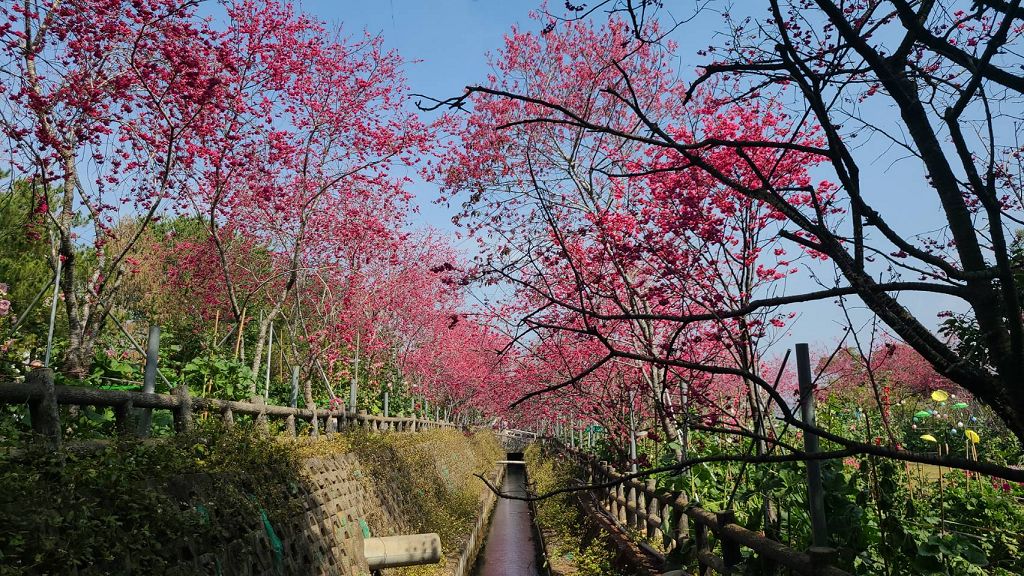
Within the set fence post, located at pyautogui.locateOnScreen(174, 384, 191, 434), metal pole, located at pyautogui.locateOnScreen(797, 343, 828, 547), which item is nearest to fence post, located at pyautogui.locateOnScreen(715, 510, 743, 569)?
metal pole, located at pyautogui.locateOnScreen(797, 343, 828, 547)

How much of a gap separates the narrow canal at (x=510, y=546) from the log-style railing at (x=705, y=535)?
6.12 feet

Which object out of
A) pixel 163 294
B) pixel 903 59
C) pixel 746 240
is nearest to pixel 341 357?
pixel 163 294

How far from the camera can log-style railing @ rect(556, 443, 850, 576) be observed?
12.2 feet

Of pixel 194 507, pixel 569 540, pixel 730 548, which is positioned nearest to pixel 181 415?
pixel 194 507

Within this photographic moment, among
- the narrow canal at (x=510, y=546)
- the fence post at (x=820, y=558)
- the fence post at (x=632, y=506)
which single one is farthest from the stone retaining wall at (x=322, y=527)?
the fence post at (x=820, y=558)

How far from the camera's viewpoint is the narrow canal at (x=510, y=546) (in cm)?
1505

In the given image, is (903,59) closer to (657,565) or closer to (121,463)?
(121,463)

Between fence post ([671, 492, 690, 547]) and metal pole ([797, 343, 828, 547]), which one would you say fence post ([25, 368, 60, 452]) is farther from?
fence post ([671, 492, 690, 547])

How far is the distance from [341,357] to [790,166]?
1528 cm

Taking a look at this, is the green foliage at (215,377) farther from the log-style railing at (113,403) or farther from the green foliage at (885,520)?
the green foliage at (885,520)

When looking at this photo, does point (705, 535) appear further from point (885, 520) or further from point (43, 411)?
point (43, 411)

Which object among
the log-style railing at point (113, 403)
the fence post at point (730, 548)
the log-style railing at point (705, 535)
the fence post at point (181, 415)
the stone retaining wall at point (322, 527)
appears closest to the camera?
the log-style railing at point (705, 535)

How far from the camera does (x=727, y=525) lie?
4.99 meters

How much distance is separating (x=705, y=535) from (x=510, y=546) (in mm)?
13186
